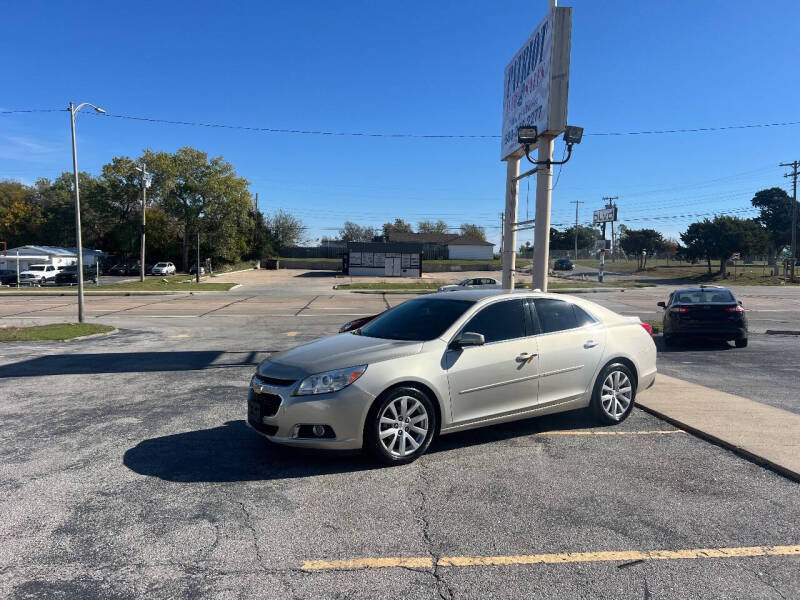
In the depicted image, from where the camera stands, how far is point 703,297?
44.2 feet

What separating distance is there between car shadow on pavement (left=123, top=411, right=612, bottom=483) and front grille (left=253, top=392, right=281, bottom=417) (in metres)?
0.42

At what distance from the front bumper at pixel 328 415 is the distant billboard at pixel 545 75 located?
696 cm

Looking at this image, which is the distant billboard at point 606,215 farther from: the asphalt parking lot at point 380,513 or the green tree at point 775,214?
the asphalt parking lot at point 380,513

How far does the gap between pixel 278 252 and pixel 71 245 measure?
27.8 m

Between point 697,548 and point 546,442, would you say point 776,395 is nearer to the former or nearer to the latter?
point 546,442

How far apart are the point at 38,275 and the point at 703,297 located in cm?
4952

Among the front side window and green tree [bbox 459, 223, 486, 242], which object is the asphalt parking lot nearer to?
the front side window

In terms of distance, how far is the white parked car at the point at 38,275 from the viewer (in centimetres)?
4494

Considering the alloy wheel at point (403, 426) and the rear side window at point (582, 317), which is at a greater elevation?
the rear side window at point (582, 317)

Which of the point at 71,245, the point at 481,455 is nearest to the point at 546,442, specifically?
the point at 481,455

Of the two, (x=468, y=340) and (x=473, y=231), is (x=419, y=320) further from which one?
(x=473, y=231)

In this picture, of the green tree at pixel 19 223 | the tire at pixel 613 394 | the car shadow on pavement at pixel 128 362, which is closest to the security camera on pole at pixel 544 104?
the tire at pixel 613 394

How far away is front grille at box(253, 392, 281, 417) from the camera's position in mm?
4836

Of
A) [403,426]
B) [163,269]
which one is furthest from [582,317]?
[163,269]
